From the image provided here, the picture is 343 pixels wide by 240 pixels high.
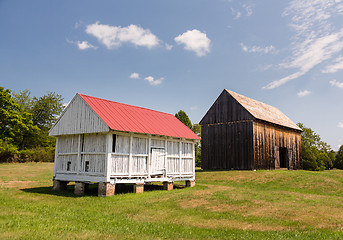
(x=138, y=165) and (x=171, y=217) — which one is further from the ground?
(x=138, y=165)

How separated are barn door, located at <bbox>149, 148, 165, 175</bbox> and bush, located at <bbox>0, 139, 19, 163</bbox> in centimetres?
3632

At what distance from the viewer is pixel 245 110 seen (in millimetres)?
33656

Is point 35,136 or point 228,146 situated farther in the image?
point 35,136

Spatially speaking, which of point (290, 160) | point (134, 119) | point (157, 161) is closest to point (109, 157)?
point (134, 119)

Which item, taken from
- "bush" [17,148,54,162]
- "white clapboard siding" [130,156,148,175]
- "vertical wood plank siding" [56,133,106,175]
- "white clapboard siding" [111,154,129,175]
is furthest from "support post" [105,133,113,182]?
"bush" [17,148,54,162]

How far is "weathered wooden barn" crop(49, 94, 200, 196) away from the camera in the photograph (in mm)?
18109

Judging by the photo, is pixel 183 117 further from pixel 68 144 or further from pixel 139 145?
pixel 68 144

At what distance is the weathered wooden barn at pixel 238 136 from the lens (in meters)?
33.0

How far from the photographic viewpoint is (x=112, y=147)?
59.7 feet

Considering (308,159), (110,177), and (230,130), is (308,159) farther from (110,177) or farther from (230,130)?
(110,177)

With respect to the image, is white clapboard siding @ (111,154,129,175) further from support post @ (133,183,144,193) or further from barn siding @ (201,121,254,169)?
barn siding @ (201,121,254,169)

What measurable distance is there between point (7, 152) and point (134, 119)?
37708mm

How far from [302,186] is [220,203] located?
11414mm

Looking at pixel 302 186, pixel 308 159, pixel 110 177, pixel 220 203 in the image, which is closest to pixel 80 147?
pixel 110 177
